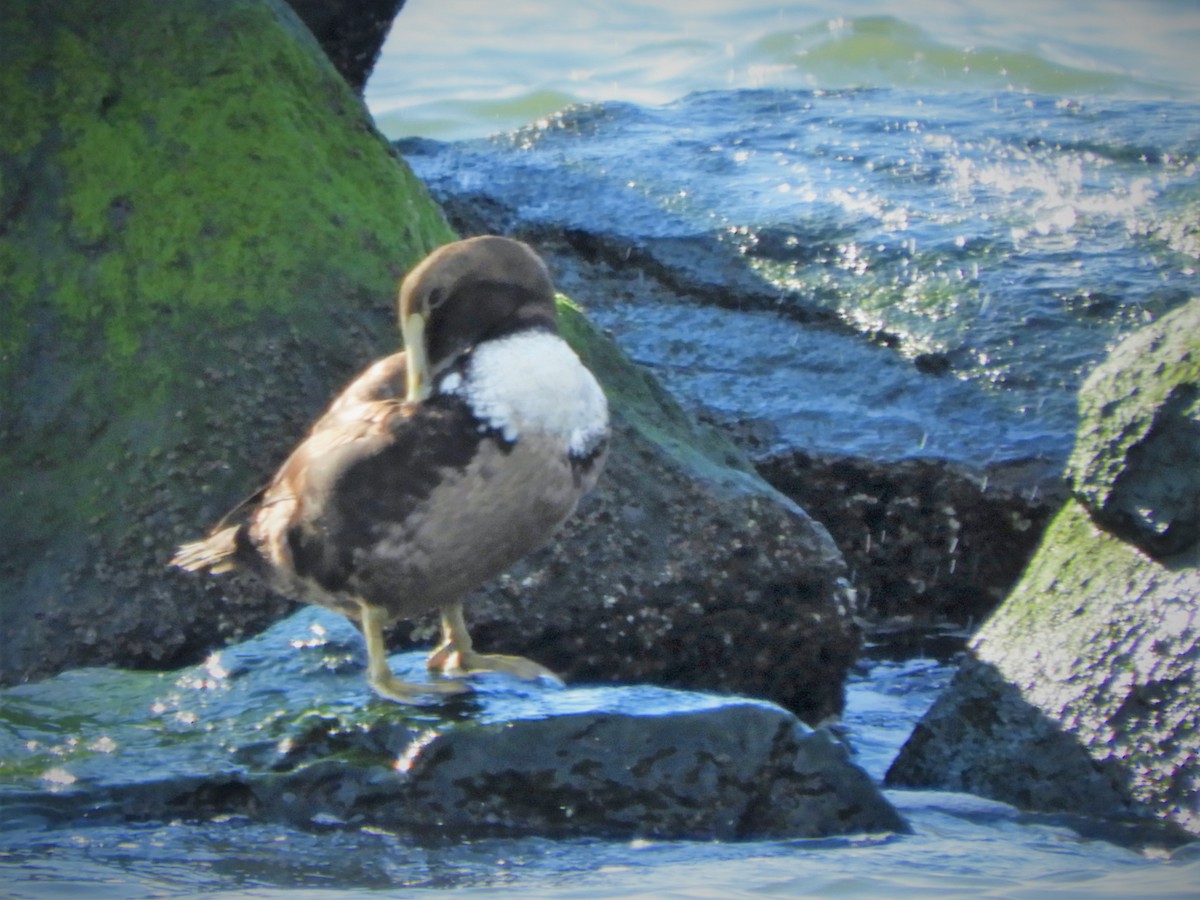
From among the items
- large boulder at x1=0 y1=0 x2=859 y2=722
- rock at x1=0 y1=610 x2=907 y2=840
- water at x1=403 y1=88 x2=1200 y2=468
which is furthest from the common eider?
water at x1=403 y1=88 x2=1200 y2=468

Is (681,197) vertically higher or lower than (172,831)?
higher

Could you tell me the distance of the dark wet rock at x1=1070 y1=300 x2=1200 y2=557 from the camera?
4836mm

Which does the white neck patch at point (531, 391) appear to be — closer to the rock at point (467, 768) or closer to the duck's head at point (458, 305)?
the duck's head at point (458, 305)

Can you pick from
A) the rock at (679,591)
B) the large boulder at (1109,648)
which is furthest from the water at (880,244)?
the large boulder at (1109,648)

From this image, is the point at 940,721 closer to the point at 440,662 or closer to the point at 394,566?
the point at 440,662

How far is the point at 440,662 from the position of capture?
15.8ft

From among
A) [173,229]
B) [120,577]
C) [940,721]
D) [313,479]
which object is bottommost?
[940,721]

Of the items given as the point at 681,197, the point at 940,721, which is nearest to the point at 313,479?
the point at 940,721

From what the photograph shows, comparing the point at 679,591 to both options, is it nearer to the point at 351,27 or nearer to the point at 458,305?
the point at 458,305

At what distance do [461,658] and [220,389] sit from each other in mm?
1173

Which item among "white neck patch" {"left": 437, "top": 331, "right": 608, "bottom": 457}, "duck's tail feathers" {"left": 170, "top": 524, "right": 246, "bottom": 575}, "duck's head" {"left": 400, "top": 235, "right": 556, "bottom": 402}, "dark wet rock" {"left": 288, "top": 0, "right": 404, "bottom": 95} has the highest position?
"dark wet rock" {"left": 288, "top": 0, "right": 404, "bottom": 95}

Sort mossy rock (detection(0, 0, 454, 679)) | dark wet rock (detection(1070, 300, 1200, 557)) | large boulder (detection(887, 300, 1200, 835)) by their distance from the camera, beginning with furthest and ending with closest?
mossy rock (detection(0, 0, 454, 679))
dark wet rock (detection(1070, 300, 1200, 557))
large boulder (detection(887, 300, 1200, 835))

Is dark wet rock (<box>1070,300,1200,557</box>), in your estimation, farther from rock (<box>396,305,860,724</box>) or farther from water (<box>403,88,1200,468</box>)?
water (<box>403,88,1200,468</box>)

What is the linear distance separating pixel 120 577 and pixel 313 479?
1088 millimetres
